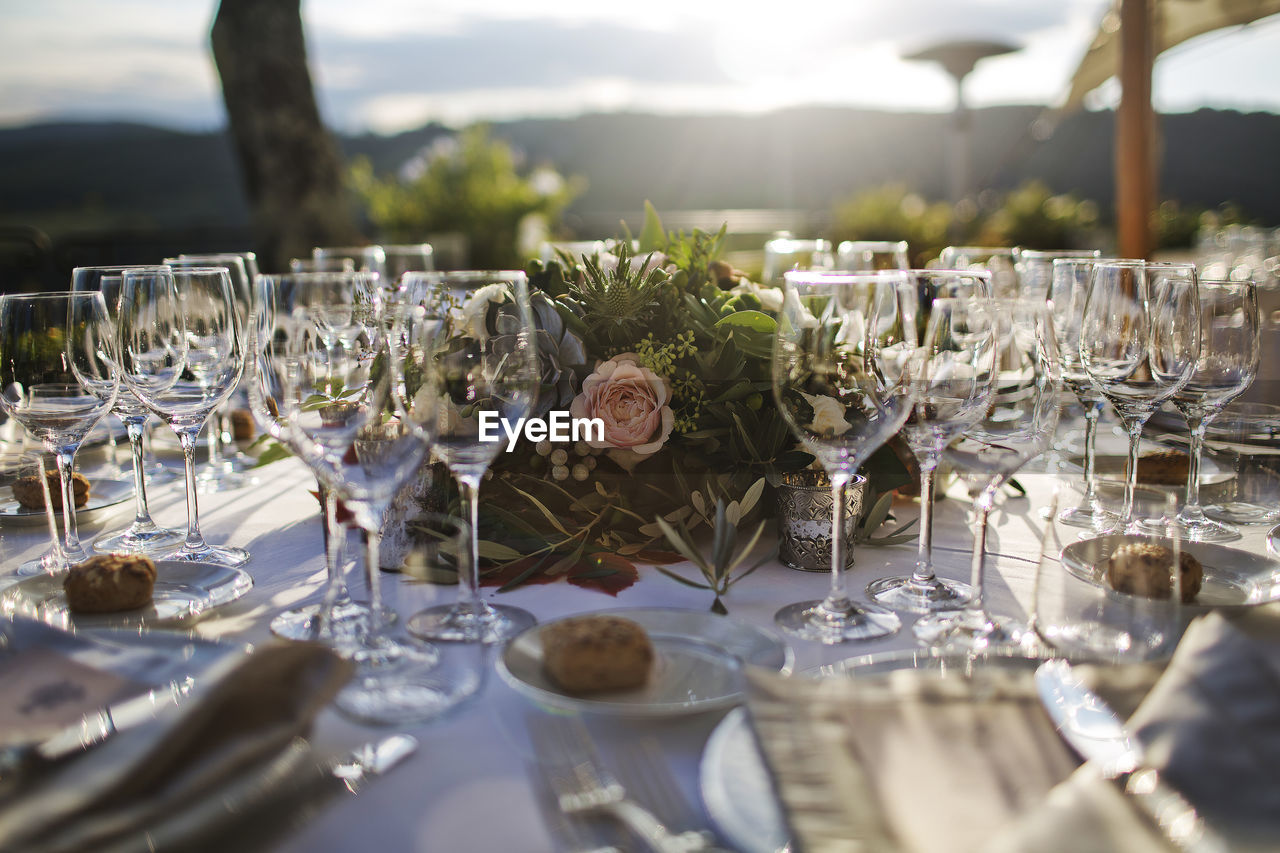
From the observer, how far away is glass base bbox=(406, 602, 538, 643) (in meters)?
0.97

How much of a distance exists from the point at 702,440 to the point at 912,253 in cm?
717

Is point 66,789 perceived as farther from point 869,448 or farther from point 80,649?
point 869,448

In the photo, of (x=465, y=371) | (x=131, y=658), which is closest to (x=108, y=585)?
(x=131, y=658)

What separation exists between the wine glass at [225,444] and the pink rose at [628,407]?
2.19 feet

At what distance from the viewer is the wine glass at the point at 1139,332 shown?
134 cm

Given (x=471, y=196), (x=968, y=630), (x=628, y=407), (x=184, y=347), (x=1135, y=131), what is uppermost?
(x=471, y=196)

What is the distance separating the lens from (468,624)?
999mm

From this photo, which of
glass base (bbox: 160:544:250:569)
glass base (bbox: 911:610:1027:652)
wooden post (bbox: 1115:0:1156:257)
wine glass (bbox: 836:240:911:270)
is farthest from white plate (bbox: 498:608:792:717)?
wooden post (bbox: 1115:0:1156:257)

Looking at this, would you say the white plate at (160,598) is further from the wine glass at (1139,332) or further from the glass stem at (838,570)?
the wine glass at (1139,332)

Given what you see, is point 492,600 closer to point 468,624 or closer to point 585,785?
point 468,624

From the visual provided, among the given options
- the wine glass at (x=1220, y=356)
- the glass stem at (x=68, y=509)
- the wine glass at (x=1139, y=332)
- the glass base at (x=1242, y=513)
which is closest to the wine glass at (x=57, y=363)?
the glass stem at (x=68, y=509)

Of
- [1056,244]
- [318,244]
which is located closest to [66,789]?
[318,244]

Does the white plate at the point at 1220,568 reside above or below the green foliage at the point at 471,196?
below

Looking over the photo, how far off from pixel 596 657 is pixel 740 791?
18cm
